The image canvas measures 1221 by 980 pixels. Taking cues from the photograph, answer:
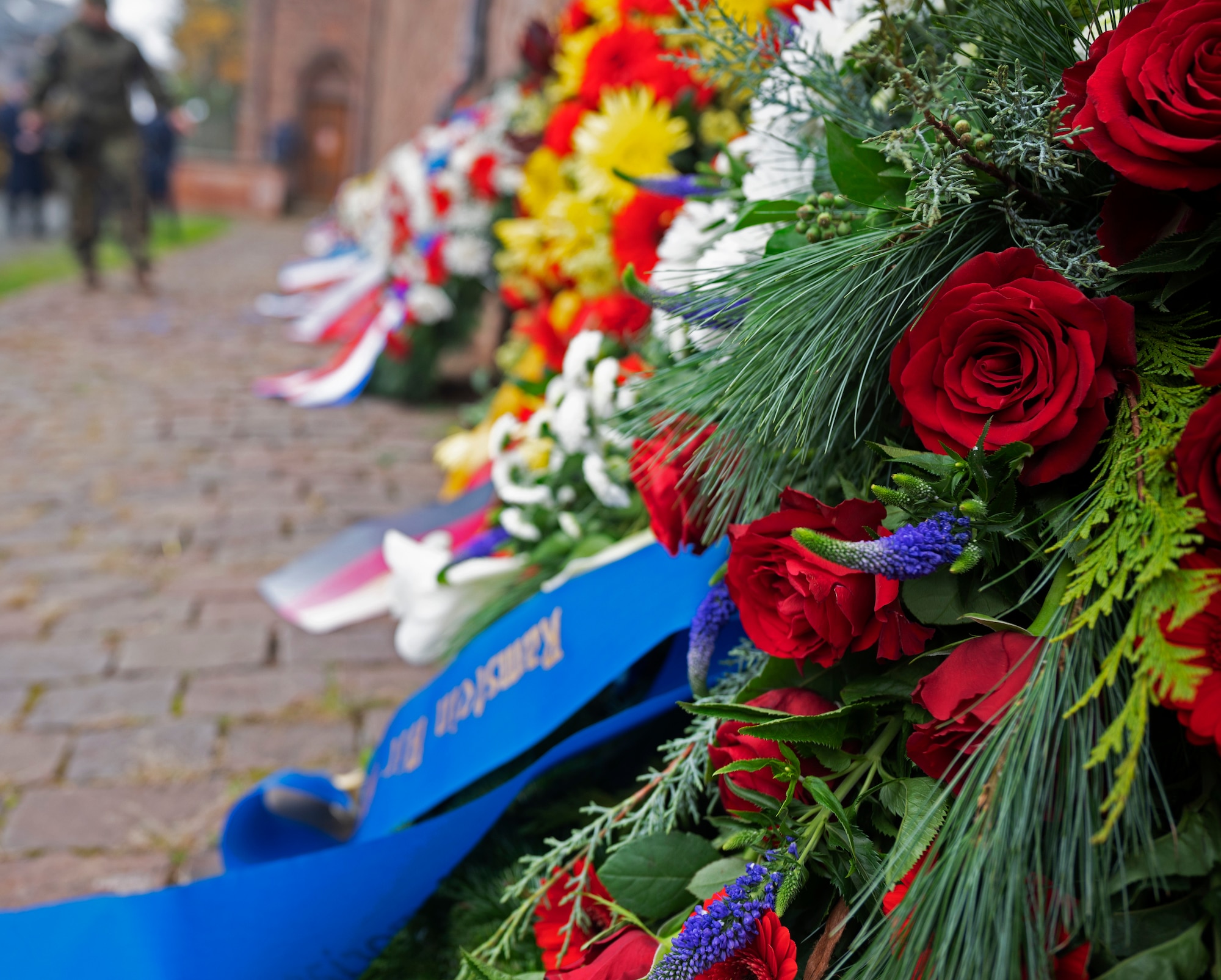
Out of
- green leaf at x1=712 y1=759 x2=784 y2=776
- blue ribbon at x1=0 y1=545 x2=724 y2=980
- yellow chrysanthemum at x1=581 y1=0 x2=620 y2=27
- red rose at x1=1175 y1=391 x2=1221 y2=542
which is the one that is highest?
yellow chrysanthemum at x1=581 y1=0 x2=620 y2=27

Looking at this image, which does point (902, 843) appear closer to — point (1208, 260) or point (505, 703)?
point (1208, 260)

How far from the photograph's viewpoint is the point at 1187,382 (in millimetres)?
782

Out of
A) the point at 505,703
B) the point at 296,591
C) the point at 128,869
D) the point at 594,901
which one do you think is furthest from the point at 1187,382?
the point at 296,591

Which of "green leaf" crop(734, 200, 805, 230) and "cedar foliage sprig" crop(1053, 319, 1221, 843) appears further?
"green leaf" crop(734, 200, 805, 230)

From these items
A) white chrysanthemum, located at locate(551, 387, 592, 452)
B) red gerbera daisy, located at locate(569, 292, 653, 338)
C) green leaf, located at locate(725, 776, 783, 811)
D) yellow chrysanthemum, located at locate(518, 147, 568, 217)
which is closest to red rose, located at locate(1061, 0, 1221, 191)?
green leaf, located at locate(725, 776, 783, 811)

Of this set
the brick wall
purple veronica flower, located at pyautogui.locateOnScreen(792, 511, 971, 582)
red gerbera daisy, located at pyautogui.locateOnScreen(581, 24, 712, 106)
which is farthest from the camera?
the brick wall

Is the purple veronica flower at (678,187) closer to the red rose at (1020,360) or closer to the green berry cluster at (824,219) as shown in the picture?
the green berry cluster at (824,219)

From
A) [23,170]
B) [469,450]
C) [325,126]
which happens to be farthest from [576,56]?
[325,126]

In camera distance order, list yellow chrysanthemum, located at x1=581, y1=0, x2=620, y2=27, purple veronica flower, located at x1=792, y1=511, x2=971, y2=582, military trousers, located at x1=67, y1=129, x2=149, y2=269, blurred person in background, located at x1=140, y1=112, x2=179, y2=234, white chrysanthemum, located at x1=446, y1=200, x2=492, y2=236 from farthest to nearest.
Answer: blurred person in background, located at x1=140, y1=112, x2=179, y2=234 → military trousers, located at x1=67, y1=129, x2=149, y2=269 → white chrysanthemum, located at x1=446, y1=200, x2=492, y2=236 → yellow chrysanthemum, located at x1=581, y1=0, x2=620, y2=27 → purple veronica flower, located at x1=792, y1=511, x2=971, y2=582

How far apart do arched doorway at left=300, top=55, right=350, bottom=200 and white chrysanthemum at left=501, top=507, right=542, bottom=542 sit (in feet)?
94.4

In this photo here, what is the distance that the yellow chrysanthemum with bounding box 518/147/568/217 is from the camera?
3.25 meters

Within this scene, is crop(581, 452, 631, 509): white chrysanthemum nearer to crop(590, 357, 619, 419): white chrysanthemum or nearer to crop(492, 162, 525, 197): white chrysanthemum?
crop(590, 357, 619, 419): white chrysanthemum

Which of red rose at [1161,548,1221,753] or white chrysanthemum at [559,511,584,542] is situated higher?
red rose at [1161,548,1221,753]

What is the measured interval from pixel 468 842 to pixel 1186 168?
43.3 inches
